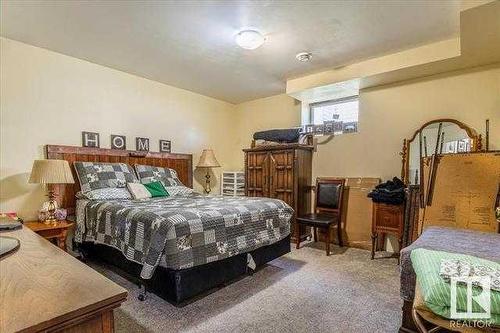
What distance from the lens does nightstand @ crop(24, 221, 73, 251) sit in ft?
8.39

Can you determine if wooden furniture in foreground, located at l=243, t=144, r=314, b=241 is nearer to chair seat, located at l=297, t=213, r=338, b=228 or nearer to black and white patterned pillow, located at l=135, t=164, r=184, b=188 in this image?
chair seat, located at l=297, t=213, r=338, b=228

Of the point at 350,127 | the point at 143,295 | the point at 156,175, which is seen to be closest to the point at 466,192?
the point at 350,127

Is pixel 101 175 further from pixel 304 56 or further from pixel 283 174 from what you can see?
pixel 304 56

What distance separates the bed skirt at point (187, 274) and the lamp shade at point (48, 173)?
2.44 ft

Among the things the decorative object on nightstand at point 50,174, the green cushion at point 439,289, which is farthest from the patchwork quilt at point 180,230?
the green cushion at point 439,289

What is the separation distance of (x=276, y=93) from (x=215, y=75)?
127cm

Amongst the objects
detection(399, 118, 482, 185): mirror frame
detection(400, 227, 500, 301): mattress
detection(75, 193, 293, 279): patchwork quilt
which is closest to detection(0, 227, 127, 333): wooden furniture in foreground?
detection(75, 193, 293, 279): patchwork quilt

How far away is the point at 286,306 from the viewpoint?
2072mm

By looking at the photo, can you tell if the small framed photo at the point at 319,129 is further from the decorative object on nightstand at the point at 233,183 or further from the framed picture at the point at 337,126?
the decorative object on nightstand at the point at 233,183

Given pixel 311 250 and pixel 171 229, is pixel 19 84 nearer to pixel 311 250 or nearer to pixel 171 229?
pixel 171 229

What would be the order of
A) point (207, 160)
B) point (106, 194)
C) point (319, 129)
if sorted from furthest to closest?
point (207, 160)
point (319, 129)
point (106, 194)

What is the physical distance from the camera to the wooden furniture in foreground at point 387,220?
10.1 ft

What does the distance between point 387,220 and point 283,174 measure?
149 centimetres

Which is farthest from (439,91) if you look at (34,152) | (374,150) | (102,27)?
(34,152)
